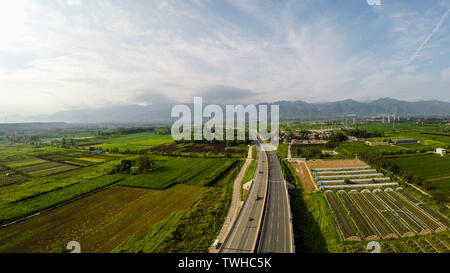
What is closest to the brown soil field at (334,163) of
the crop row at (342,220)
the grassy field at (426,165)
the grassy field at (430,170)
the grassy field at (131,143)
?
the grassy field at (430,170)

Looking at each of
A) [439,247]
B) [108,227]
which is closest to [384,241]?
[439,247]

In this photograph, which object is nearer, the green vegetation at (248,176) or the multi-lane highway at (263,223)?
the multi-lane highway at (263,223)

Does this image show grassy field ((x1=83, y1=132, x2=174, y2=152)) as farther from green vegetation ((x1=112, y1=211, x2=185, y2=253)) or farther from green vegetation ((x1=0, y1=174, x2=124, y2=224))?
green vegetation ((x1=112, y1=211, x2=185, y2=253))

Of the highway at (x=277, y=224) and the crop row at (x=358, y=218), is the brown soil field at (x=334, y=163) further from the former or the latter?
the highway at (x=277, y=224)

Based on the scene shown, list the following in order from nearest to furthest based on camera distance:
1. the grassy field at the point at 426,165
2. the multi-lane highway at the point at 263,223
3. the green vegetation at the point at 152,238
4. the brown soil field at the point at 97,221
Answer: the multi-lane highway at the point at 263,223
the green vegetation at the point at 152,238
the brown soil field at the point at 97,221
the grassy field at the point at 426,165

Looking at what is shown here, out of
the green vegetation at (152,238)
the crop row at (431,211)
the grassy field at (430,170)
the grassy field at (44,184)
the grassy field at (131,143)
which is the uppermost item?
the grassy field at (131,143)

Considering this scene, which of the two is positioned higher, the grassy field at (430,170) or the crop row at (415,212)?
the grassy field at (430,170)

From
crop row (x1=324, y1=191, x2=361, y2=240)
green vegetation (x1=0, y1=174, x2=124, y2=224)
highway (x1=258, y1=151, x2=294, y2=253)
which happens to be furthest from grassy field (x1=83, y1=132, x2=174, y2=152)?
crop row (x1=324, y1=191, x2=361, y2=240)

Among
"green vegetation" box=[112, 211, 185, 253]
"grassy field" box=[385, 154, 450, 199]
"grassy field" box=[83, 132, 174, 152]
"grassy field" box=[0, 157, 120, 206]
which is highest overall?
"grassy field" box=[83, 132, 174, 152]
